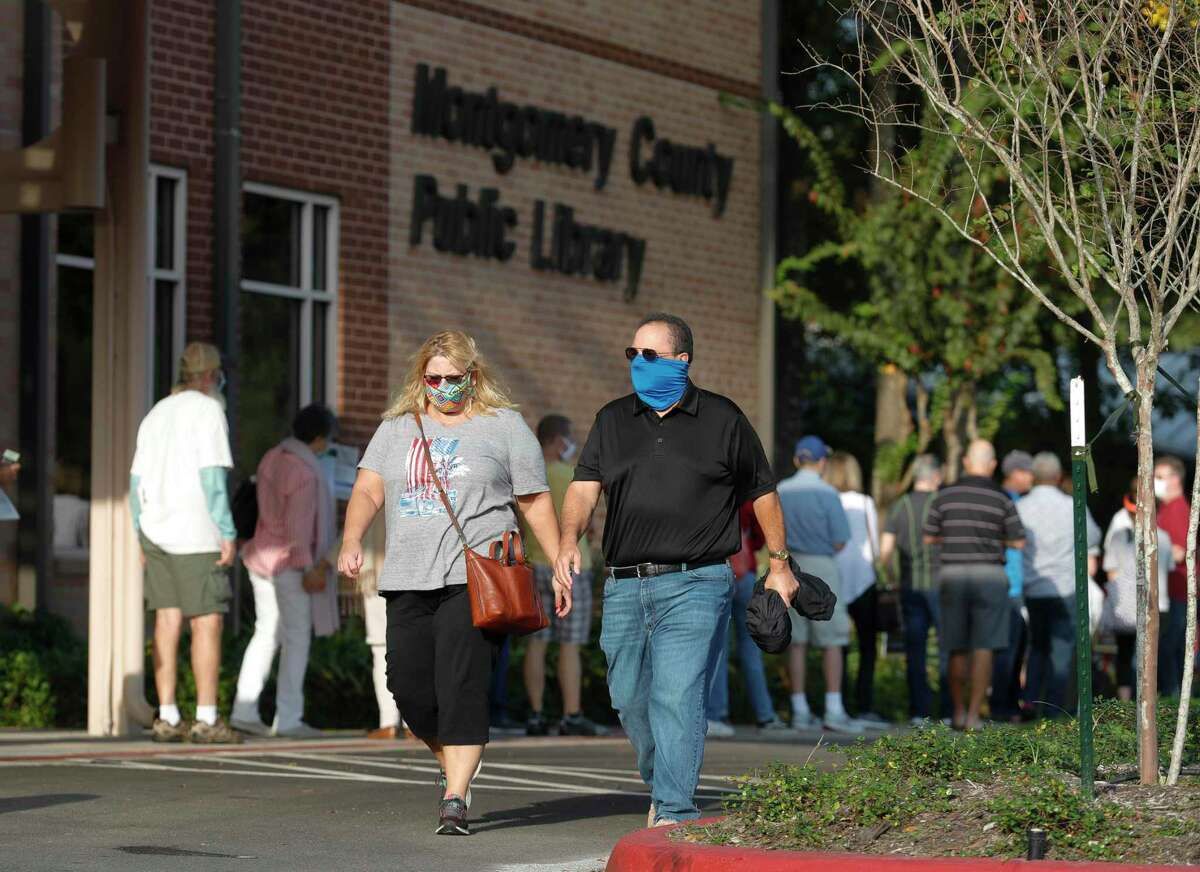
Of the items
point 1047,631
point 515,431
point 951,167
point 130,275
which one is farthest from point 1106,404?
point 515,431

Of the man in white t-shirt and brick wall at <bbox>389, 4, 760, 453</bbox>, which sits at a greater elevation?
brick wall at <bbox>389, 4, 760, 453</bbox>

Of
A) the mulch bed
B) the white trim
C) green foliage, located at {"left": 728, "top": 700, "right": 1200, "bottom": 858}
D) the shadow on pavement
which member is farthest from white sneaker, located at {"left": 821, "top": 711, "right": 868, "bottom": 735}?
the mulch bed

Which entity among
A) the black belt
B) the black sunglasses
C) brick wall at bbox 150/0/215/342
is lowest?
the black belt

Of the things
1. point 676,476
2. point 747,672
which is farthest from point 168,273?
point 676,476

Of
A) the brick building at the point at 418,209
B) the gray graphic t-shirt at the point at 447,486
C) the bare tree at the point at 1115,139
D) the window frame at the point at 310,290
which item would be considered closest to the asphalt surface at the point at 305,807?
the gray graphic t-shirt at the point at 447,486

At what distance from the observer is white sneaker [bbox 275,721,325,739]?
12.7 metres

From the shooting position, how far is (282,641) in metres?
12.7

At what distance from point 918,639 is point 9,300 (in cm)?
655

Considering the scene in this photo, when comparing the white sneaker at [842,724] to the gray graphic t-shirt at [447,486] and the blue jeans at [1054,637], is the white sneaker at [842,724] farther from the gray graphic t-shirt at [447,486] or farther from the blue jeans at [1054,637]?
the gray graphic t-shirt at [447,486]

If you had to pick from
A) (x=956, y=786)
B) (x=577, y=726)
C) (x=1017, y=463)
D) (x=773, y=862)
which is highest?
(x=1017, y=463)

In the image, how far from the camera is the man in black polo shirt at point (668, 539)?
7.71 metres

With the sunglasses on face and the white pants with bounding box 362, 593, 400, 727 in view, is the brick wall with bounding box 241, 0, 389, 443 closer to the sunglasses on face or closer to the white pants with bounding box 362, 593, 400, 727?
the white pants with bounding box 362, 593, 400, 727

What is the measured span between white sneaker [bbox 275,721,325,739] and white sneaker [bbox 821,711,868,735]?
3838 mm

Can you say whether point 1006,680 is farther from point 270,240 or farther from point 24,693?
point 24,693
